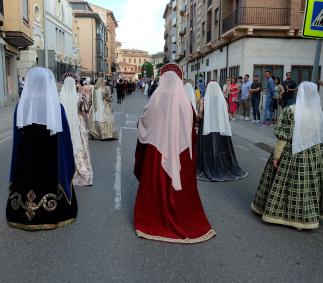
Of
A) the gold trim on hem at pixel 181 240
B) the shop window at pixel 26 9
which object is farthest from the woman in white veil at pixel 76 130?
the shop window at pixel 26 9

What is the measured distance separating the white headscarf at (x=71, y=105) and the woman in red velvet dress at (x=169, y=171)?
2.76 m

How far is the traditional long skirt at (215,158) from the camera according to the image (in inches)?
306

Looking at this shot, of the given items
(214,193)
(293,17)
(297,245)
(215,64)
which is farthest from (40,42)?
(297,245)

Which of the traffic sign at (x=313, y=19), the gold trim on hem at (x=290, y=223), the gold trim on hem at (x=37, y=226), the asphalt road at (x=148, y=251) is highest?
the traffic sign at (x=313, y=19)

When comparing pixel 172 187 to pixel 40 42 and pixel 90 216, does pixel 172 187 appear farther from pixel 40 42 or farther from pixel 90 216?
pixel 40 42

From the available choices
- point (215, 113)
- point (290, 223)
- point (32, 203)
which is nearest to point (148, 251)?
point (32, 203)

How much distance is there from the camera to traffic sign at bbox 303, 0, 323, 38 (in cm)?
756

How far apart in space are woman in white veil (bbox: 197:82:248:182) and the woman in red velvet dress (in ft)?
9.84

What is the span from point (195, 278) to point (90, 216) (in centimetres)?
205

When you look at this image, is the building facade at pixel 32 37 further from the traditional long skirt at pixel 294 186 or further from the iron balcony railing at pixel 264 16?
the traditional long skirt at pixel 294 186

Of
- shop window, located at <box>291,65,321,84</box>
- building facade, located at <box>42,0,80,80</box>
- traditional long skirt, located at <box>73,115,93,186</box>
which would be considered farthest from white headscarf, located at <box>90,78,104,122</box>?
building facade, located at <box>42,0,80,80</box>

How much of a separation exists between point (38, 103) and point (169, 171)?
5.40ft

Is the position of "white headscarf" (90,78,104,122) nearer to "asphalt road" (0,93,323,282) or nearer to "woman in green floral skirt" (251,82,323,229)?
"asphalt road" (0,93,323,282)

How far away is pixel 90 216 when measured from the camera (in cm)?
537
